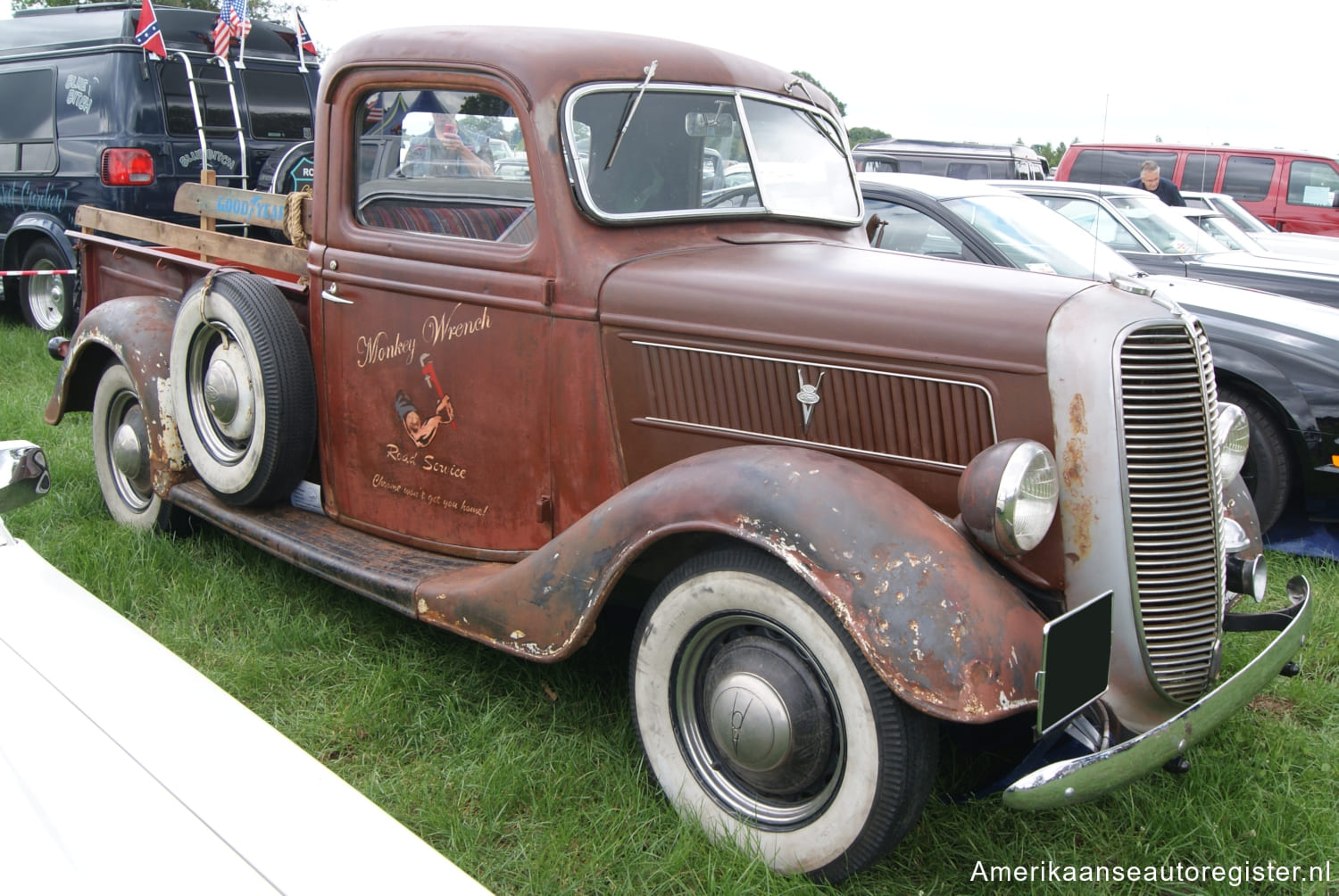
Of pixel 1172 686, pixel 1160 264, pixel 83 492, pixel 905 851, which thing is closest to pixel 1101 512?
pixel 1172 686

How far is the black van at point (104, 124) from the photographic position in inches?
307

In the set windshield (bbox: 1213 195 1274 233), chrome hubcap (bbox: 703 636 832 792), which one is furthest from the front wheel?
windshield (bbox: 1213 195 1274 233)

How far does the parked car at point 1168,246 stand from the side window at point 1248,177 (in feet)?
19.4

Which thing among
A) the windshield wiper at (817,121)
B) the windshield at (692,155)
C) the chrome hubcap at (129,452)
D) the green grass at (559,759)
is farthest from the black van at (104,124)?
the windshield at (692,155)

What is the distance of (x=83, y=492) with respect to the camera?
4.65 m

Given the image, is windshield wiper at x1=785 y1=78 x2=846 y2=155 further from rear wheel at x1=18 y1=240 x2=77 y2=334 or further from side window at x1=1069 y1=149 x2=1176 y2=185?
side window at x1=1069 y1=149 x2=1176 y2=185

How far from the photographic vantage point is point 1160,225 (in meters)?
7.23

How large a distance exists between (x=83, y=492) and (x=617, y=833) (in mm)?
3358

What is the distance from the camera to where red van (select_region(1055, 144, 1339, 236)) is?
1195 cm

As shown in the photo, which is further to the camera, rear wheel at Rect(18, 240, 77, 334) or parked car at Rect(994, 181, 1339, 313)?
rear wheel at Rect(18, 240, 77, 334)

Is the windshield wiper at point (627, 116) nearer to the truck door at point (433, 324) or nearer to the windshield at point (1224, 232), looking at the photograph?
the truck door at point (433, 324)

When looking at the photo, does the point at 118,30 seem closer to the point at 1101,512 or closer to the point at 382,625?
the point at 382,625

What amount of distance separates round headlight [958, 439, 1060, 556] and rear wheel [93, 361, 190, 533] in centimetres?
317

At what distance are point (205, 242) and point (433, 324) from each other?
1.41 m
